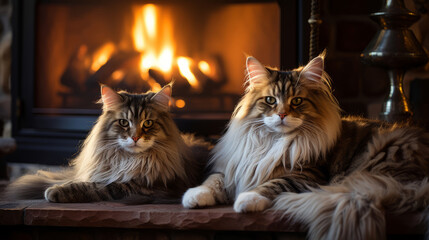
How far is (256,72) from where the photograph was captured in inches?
62.4

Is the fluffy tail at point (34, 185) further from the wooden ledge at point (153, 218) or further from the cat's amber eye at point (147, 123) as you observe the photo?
the cat's amber eye at point (147, 123)

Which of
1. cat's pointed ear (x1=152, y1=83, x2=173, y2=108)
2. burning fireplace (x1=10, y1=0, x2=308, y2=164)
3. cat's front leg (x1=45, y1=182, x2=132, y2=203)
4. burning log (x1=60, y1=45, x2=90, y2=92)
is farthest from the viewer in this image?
burning log (x1=60, y1=45, x2=90, y2=92)

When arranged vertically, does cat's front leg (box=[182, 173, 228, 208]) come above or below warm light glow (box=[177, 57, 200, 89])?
below

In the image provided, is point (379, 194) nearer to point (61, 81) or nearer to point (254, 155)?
point (254, 155)

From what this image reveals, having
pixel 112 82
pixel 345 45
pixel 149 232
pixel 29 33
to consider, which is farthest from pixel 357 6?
pixel 29 33

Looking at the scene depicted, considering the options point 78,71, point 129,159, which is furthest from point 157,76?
point 129,159

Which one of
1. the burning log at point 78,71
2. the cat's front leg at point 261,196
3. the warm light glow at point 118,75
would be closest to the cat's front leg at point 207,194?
the cat's front leg at point 261,196

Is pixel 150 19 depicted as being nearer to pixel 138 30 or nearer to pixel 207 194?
pixel 138 30

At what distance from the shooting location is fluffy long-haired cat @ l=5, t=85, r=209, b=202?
4.97 ft

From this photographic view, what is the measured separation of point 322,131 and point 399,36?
2.12 ft

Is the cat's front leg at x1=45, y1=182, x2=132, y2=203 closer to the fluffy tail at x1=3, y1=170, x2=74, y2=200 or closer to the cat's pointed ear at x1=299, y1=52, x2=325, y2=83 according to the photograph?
the fluffy tail at x1=3, y1=170, x2=74, y2=200

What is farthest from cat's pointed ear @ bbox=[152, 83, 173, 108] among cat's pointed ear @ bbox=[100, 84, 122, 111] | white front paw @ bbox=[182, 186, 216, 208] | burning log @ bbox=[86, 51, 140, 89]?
burning log @ bbox=[86, 51, 140, 89]

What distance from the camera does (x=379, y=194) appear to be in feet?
4.33

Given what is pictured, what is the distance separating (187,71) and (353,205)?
1071mm
